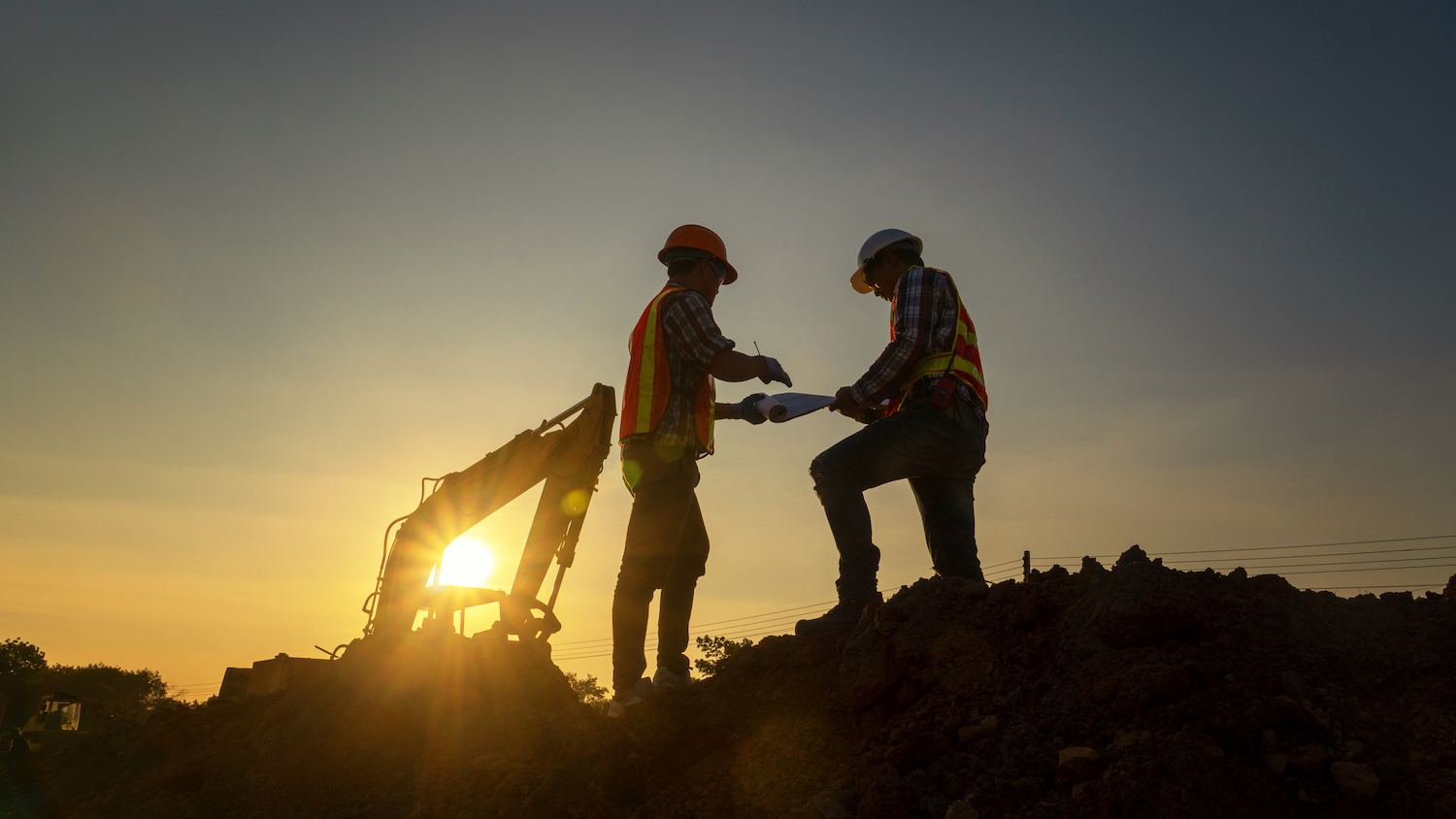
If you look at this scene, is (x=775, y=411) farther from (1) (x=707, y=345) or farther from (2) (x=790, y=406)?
(1) (x=707, y=345)

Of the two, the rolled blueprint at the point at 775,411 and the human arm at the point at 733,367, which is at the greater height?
the human arm at the point at 733,367

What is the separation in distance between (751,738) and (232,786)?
3859 mm

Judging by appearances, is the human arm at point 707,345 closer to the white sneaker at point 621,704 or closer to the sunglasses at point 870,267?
the sunglasses at point 870,267

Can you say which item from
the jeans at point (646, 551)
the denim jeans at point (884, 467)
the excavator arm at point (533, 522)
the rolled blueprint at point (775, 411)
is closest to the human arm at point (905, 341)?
the denim jeans at point (884, 467)

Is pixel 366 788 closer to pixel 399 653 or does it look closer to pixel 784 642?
pixel 399 653

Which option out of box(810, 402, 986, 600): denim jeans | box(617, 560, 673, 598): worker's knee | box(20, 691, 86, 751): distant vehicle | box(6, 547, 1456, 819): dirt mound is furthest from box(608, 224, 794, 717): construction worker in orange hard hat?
box(20, 691, 86, 751): distant vehicle

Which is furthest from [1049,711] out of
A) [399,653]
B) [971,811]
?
[399,653]

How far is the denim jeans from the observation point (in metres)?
4.71

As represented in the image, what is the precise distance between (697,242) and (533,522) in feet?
8.79

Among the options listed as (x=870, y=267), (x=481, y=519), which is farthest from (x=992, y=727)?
(x=481, y=519)

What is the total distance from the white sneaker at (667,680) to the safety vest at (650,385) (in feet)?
4.18

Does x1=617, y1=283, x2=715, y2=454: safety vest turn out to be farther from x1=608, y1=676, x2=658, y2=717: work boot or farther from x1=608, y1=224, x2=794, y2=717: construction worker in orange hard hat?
x1=608, y1=676, x2=658, y2=717: work boot

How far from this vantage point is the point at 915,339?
15.6 feet

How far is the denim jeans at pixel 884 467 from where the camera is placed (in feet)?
15.4
